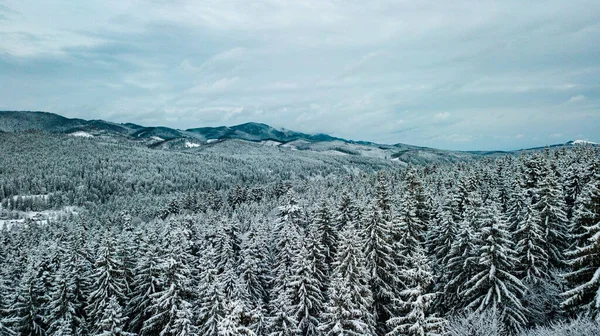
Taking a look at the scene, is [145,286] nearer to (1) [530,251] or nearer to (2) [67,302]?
(2) [67,302]

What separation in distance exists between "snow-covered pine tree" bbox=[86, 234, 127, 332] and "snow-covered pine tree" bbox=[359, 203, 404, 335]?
82.2 feet

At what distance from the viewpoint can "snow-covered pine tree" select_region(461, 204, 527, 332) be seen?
81.7 feet

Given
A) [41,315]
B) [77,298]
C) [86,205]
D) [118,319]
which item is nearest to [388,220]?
A: [118,319]

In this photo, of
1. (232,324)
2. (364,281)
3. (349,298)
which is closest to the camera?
(232,324)

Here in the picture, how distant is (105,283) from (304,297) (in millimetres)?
20698

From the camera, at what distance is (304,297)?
97.8 feet

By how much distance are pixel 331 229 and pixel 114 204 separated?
567 ft

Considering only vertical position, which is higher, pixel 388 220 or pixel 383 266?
pixel 388 220

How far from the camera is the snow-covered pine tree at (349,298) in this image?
79.9 feet

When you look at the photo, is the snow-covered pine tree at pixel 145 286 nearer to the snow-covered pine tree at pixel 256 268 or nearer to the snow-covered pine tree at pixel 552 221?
the snow-covered pine tree at pixel 256 268

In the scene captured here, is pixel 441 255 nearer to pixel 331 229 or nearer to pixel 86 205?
pixel 331 229

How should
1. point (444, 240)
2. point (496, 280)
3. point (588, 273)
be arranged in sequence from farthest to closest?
point (444, 240) → point (496, 280) → point (588, 273)

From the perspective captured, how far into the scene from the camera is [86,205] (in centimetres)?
19250

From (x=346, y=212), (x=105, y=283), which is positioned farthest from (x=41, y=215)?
(x=346, y=212)
